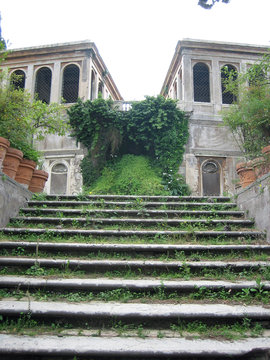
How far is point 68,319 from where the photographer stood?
271 cm

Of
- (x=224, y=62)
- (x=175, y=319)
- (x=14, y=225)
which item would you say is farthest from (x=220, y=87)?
(x=175, y=319)

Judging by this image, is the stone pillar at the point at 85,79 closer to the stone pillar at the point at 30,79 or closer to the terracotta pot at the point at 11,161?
the stone pillar at the point at 30,79

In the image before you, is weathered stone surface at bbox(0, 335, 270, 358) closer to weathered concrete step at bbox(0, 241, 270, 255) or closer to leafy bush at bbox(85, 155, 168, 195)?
weathered concrete step at bbox(0, 241, 270, 255)

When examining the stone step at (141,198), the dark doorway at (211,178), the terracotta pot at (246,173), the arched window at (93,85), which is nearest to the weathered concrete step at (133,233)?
the terracotta pot at (246,173)

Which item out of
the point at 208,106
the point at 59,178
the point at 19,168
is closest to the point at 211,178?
the point at 208,106

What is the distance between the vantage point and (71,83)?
15.3 meters

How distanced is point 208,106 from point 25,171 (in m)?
10.4

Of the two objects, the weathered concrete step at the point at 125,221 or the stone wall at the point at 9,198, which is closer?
the stone wall at the point at 9,198

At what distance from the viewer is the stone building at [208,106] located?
13352 millimetres

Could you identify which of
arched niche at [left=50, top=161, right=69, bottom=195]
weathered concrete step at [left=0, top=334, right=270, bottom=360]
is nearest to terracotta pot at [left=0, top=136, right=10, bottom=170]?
weathered concrete step at [left=0, top=334, right=270, bottom=360]

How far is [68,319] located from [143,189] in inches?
330

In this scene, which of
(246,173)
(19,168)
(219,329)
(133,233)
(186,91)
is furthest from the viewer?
(186,91)

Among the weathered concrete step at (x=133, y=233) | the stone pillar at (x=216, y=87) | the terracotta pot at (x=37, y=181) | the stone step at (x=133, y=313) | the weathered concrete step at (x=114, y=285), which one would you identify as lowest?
the stone step at (x=133, y=313)

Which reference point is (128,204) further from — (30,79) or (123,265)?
(30,79)
